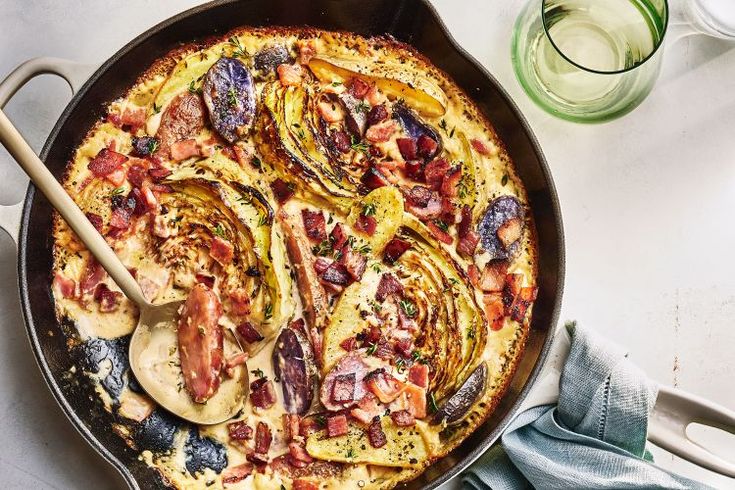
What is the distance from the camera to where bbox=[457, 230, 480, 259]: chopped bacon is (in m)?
4.28

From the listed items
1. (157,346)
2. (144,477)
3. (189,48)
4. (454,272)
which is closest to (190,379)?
(157,346)

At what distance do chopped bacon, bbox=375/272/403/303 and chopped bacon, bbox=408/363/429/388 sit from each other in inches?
15.5

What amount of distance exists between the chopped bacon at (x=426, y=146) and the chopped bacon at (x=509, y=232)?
1.75 ft

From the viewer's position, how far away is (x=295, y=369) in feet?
13.6

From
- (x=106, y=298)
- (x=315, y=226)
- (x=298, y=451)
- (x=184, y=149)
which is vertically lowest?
(x=298, y=451)

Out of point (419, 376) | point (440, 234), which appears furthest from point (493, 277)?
point (419, 376)

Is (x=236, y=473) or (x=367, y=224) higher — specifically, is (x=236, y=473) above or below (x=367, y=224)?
below

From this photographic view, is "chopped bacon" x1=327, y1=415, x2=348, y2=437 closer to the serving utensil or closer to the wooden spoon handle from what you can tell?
the serving utensil

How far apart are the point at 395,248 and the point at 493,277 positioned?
540 millimetres

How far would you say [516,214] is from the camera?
4348mm

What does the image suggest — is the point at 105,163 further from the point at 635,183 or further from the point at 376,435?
the point at 635,183

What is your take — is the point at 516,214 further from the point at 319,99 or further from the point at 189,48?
the point at 189,48

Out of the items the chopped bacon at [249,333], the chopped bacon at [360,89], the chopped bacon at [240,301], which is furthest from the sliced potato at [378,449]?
the chopped bacon at [360,89]

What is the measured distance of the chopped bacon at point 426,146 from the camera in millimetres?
4355
